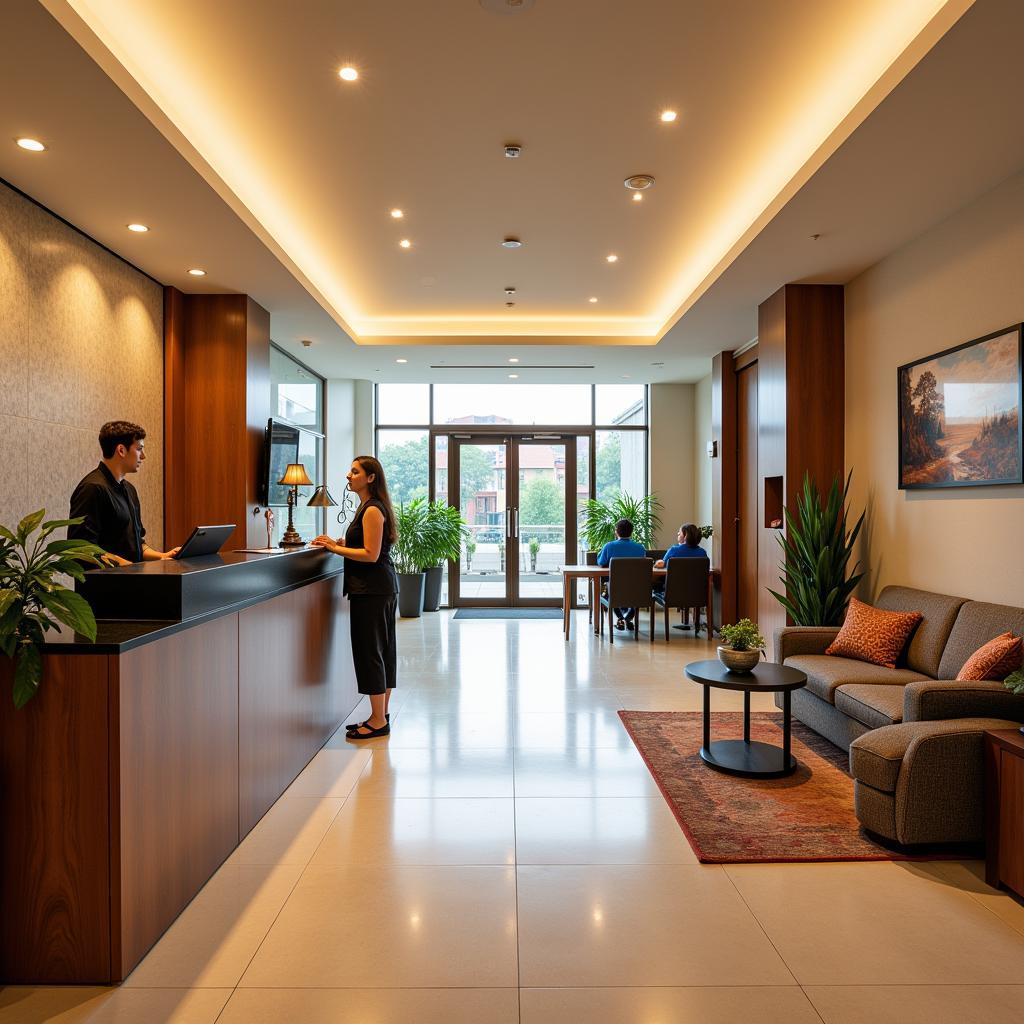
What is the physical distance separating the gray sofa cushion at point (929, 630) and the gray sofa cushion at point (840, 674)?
0.21 ft

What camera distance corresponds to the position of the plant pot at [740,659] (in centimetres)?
379

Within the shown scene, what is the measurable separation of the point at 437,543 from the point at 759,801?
21.2 feet

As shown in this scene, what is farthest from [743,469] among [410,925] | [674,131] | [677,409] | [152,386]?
[410,925]

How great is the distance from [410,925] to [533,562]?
811cm

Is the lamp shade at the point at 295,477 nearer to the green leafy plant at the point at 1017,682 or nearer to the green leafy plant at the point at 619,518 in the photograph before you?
the green leafy plant at the point at 1017,682

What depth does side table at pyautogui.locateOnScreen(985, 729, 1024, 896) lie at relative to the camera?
2605mm

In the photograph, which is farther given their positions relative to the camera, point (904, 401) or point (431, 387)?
point (431, 387)

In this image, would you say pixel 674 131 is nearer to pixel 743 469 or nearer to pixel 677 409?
pixel 743 469

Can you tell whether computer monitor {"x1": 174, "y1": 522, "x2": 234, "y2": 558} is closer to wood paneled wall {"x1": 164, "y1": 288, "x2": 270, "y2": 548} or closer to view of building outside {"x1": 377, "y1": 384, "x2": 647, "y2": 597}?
wood paneled wall {"x1": 164, "y1": 288, "x2": 270, "y2": 548}

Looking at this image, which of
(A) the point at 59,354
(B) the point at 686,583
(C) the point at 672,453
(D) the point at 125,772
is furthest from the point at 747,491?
(D) the point at 125,772

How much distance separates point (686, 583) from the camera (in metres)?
7.79

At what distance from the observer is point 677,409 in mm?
10117

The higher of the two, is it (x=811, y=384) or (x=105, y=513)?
(x=811, y=384)

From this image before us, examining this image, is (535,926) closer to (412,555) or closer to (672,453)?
(412,555)
